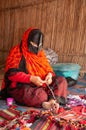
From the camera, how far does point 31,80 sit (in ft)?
8.36

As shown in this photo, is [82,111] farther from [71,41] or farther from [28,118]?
[71,41]

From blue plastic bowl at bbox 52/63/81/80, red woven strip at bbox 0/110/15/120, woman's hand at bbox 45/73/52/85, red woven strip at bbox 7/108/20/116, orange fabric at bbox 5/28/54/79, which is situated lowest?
red woven strip at bbox 7/108/20/116

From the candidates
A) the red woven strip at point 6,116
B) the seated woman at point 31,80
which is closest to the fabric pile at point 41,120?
the red woven strip at point 6,116

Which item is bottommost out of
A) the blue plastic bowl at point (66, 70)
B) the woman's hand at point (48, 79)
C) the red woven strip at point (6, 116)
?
the red woven strip at point (6, 116)

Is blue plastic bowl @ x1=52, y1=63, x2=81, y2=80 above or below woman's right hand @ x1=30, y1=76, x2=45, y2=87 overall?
below

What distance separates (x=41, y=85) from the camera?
2.62m

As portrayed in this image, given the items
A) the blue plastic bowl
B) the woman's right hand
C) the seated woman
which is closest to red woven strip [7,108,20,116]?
the seated woman

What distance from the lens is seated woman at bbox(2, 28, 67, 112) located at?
8.43 ft

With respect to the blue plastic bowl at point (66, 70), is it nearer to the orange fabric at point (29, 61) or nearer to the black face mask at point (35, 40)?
the orange fabric at point (29, 61)

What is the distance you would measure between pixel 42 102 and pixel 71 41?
2.35 metres

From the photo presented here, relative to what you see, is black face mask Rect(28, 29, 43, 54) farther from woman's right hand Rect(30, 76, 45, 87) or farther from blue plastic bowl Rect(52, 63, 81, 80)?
blue plastic bowl Rect(52, 63, 81, 80)

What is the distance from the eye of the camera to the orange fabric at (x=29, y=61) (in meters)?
2.71

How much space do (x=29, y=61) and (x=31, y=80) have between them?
1.08 feet

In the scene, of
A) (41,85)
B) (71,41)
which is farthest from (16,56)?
(71,41)
